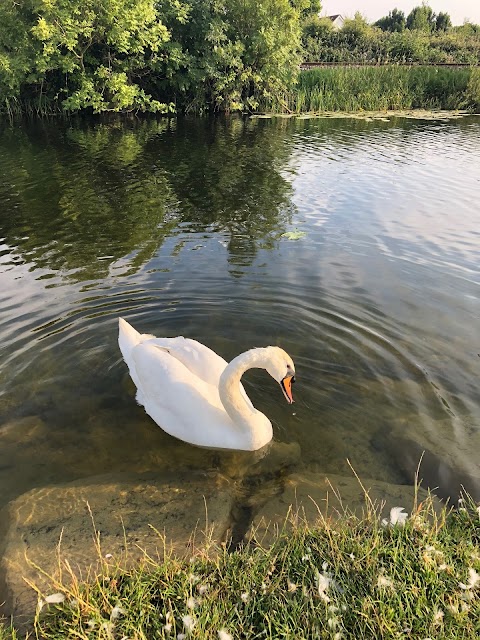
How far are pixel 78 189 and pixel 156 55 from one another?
20.2m

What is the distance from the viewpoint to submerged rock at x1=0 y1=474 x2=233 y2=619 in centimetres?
328

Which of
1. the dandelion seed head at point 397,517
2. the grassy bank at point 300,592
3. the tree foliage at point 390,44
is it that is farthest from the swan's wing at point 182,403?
the tree foliage at point 390,44

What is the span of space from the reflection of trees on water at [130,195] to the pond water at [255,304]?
0.08 metres

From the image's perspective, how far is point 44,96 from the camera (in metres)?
28.7

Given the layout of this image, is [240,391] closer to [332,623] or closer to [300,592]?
[300,592]

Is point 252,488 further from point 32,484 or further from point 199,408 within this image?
point 32,484

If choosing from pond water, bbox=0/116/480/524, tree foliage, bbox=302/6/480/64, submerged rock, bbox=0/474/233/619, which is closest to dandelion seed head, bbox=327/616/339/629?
submerged rock, bbox=0/474/233/619

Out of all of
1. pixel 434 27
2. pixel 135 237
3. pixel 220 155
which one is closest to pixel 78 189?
pixel 135 237

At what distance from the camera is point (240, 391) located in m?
4.34

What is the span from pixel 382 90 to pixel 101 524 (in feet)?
115

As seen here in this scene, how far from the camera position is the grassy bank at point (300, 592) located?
2.69m

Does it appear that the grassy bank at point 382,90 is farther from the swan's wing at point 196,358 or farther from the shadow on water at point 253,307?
the swan's wing at point 196,358

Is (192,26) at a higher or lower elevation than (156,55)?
higher

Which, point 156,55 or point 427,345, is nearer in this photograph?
point 427,345
